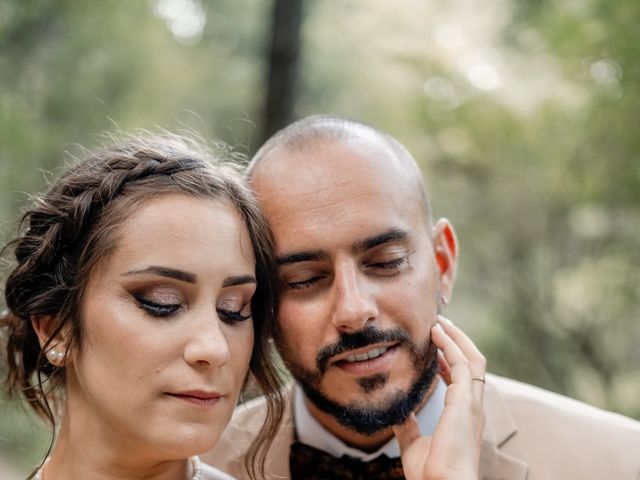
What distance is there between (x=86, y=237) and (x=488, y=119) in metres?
5.89

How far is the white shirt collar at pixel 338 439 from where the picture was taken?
3.29 meters

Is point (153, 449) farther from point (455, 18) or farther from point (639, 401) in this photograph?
point (455, 18)

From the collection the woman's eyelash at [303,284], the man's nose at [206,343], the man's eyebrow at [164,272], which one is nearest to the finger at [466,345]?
the woman's eyelash at [303,284]

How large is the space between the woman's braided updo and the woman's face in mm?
68

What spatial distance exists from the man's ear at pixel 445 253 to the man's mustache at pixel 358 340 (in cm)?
53

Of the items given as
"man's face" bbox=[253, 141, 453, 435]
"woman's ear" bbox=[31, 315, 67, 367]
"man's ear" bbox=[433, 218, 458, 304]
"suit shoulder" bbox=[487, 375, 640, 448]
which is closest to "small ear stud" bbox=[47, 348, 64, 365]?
"woman's ear" bbox=[31, 315, 67, 367]

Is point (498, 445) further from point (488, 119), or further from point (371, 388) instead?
point (488, 119)

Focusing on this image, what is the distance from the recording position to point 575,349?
26.8 ft

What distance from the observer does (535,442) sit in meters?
3.26

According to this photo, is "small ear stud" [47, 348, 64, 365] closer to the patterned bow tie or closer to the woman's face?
the woman's face

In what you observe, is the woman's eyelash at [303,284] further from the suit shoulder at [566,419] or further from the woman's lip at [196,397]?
the suit shoulder at [566,419]

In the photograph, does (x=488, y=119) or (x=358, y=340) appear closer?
(x=358, y=340)

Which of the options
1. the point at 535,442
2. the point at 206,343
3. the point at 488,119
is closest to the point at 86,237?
the point at 206,343

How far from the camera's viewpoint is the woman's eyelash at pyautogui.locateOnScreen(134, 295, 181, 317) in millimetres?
2443
